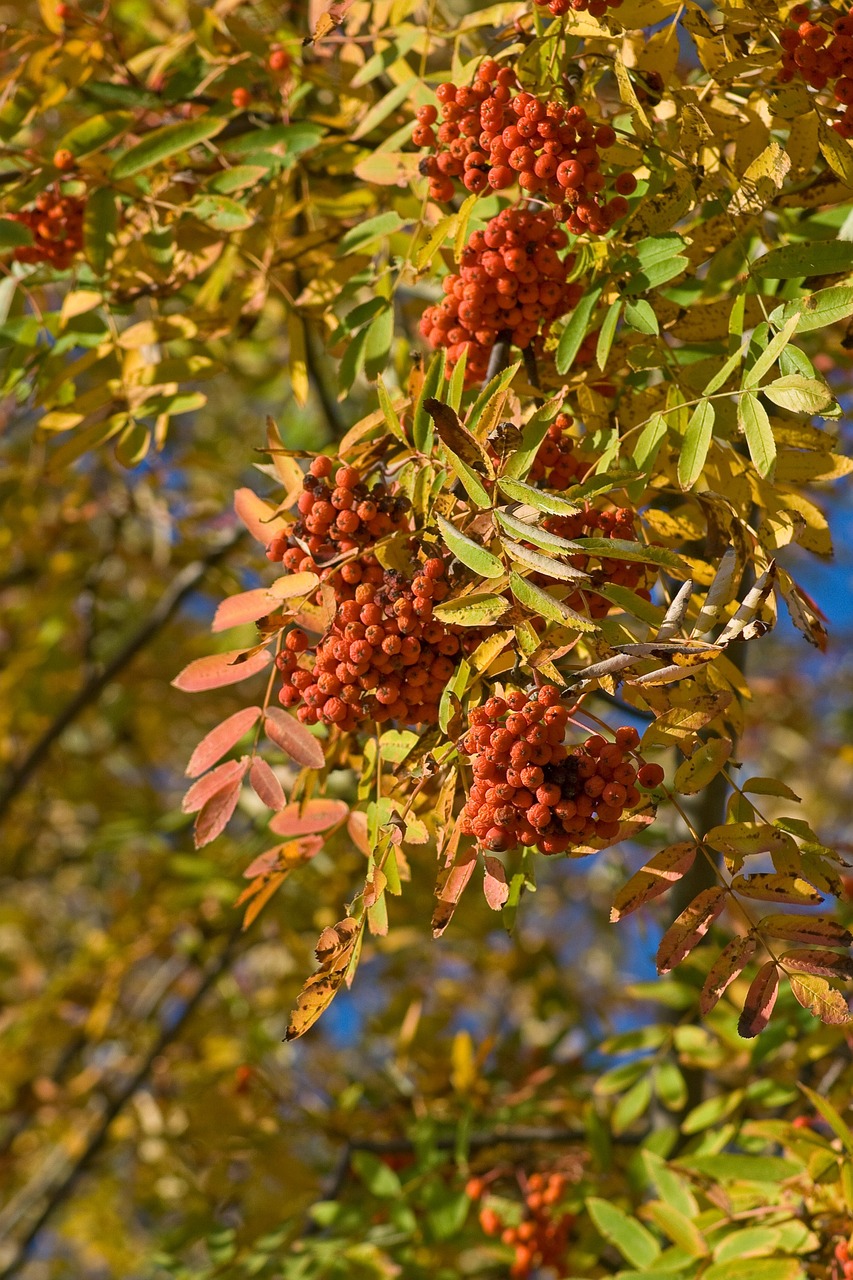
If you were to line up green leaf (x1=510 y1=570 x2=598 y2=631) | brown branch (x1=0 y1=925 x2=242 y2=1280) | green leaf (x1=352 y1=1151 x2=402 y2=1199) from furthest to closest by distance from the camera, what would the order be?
1. brown branch (x1=0 y1=925 x2=242 y2=1280)
2. green leaf (x1=352 y1=1151 x2=402 y2=1199)
3. green leaf (x1=510 y1=570 x2=598 y2=631)

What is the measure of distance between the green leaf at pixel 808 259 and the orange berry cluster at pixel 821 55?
0.51ft

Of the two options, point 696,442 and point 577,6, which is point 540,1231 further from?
point 577,6

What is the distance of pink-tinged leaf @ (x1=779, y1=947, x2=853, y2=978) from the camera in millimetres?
1269

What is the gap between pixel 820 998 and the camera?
4.17 feet

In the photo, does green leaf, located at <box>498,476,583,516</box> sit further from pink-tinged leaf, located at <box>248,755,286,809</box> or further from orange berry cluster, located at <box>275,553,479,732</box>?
pink-tinged leaf, located at <box>248,755,286,809</box>

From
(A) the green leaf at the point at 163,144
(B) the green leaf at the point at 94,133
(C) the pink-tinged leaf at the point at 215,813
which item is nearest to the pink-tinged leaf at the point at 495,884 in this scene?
(C) the pink-tinged leaf at the point at 215,813

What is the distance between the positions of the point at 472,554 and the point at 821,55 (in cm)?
69

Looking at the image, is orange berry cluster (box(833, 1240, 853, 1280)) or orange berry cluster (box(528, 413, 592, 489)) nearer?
orange berry cluster (box(528, 413, 592, 489))

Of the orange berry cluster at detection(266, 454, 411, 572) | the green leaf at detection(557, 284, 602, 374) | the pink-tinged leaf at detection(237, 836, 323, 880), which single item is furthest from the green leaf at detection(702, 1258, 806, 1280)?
the green leaf at detection(557, 284, 602, 374)

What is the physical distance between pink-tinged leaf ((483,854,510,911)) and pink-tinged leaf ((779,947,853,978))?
1.07ft

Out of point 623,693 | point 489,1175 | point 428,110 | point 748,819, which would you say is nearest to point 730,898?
point 748,819

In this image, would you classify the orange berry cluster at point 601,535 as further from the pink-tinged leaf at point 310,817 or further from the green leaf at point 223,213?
the green leaf at point 223,213

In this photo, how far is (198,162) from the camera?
204 cm

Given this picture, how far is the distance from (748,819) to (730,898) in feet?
0.31
